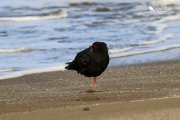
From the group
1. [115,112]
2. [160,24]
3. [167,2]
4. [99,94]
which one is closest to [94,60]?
[99,94]

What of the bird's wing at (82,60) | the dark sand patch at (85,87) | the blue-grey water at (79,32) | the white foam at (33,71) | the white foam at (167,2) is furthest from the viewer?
the white foam at (167,2)

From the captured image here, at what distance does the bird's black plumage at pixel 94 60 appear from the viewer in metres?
7.75

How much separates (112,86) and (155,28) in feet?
21.9

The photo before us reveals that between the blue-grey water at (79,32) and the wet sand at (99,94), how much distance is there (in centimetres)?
77

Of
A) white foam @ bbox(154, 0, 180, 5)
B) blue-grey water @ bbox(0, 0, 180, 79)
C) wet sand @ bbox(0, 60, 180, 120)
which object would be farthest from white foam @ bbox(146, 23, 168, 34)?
white foam @ bbox(154, 0, 180, 5)

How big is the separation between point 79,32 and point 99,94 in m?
6.50

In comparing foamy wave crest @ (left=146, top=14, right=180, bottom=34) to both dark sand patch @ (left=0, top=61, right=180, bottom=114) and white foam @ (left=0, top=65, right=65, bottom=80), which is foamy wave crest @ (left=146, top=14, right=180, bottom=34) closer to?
dark sand patch @ (left=0, top=61, right=180, bottom=114)

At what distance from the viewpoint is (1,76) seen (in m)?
9.17

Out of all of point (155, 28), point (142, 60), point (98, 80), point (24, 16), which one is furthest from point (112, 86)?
point (24, 16)

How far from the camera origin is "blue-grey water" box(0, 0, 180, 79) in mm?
10703

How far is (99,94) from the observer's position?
749 centimetres

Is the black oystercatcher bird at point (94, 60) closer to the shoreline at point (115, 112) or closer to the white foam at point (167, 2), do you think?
the shoreline at point (115, 112)

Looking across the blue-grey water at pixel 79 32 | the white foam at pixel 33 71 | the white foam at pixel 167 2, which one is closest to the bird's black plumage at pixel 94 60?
the white foam at pixel 33 71

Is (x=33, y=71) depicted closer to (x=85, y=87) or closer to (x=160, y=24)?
(x=85, y=87)
